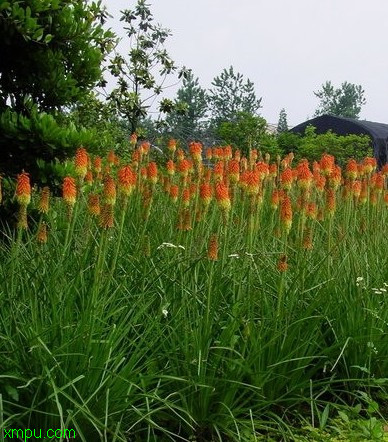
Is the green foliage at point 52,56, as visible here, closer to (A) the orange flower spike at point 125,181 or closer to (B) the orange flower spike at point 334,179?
(A) the orange flower spike at point 125,181

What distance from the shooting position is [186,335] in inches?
113

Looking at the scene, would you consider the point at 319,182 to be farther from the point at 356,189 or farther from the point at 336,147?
the point at 336,147

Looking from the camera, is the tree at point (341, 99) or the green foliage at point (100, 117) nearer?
the green foliage at point (100, 117)

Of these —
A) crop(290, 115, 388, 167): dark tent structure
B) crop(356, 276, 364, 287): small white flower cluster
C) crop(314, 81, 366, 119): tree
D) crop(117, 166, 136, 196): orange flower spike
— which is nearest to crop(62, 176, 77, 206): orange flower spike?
crop(117, 166, 136, 196): orange flower spike

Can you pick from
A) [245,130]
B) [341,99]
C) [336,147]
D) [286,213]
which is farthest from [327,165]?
[341,99]

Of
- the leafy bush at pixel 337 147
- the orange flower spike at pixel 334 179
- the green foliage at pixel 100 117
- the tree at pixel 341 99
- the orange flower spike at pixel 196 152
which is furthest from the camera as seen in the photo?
the tree at pixel 341 99

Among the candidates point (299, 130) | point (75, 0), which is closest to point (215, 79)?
point (299, 130)

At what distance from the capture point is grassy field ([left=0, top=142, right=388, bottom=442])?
8.54 ft

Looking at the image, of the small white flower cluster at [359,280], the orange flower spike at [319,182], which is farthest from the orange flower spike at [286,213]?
the orange flower spike at [319,182]

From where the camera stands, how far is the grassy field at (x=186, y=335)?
2.60m

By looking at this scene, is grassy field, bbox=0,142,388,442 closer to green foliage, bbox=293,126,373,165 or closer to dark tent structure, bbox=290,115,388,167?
green foliage, bbox=293,126,373,165

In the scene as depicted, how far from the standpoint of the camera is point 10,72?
4.45 metres

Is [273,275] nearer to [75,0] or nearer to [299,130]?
[75,0]

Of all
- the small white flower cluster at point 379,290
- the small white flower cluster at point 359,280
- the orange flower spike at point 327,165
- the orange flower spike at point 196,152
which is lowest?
the small white flower cluster at point 379,290
